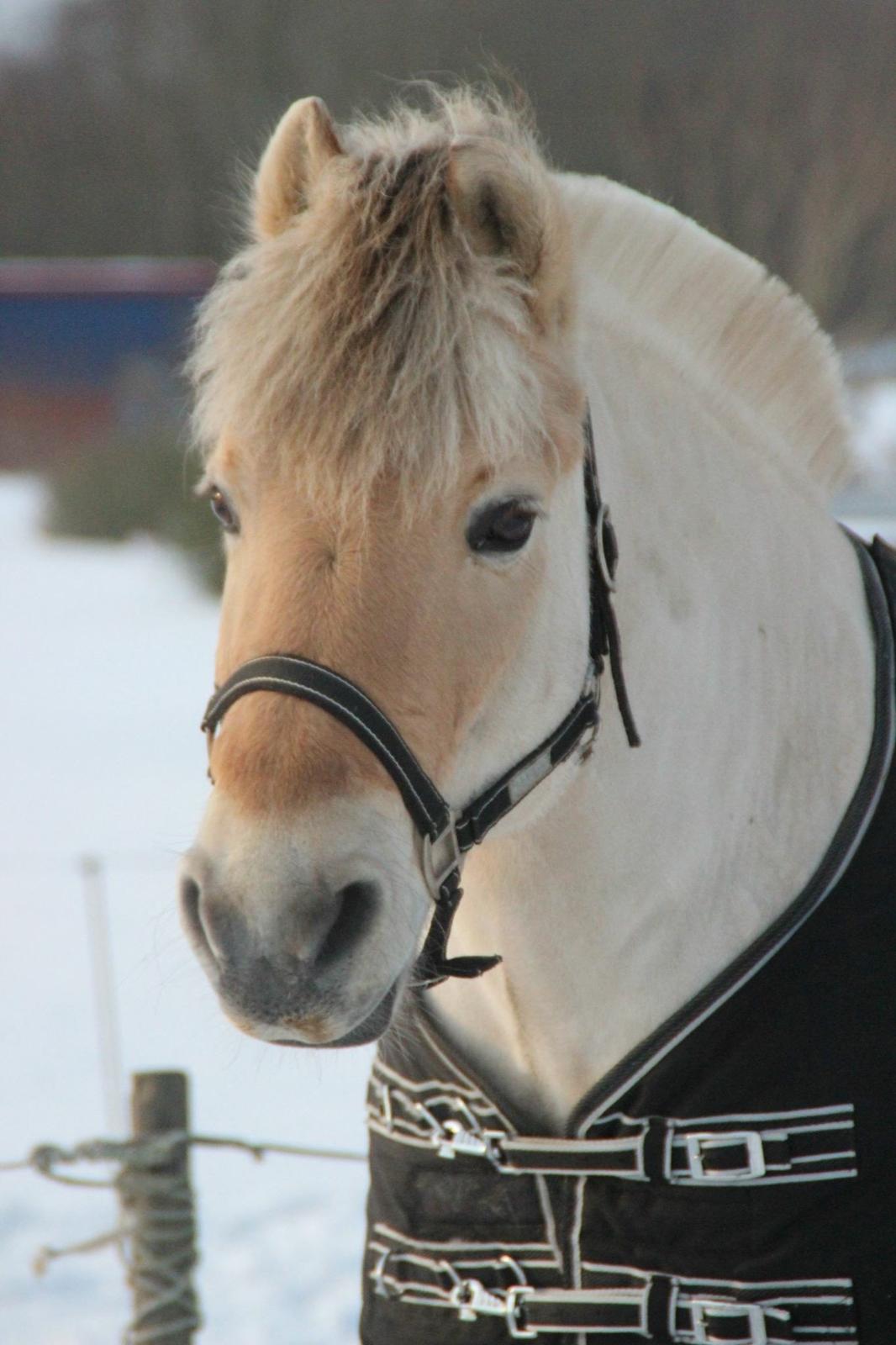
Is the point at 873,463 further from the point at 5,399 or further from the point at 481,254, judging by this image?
the point at 481,254

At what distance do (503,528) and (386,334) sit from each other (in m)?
0.26

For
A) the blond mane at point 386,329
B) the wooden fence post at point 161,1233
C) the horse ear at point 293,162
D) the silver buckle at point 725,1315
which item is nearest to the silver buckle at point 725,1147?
the silver buckle at point 725,1315

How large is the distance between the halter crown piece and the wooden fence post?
4.83ft

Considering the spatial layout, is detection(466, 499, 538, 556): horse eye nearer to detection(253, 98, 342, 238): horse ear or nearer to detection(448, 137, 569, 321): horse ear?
detection(448, 137, 569, 321): horse ear

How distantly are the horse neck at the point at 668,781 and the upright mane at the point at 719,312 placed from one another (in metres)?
0.08

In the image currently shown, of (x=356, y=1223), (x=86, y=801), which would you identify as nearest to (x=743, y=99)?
(x=86, y=801)

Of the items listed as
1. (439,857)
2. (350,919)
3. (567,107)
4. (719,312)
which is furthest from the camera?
(567,107)

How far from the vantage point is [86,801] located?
27.8 feet

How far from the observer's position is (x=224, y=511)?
5.97 ft

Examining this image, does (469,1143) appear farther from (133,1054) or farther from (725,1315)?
(133,1054)

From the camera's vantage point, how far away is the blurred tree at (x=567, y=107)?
15680 millimetres

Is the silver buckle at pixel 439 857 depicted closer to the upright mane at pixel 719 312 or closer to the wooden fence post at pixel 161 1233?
the upright mane at pixel 719 312

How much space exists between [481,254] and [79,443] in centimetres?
2594

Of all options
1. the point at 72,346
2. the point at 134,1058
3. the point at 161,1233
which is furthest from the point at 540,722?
the point at 72,346
